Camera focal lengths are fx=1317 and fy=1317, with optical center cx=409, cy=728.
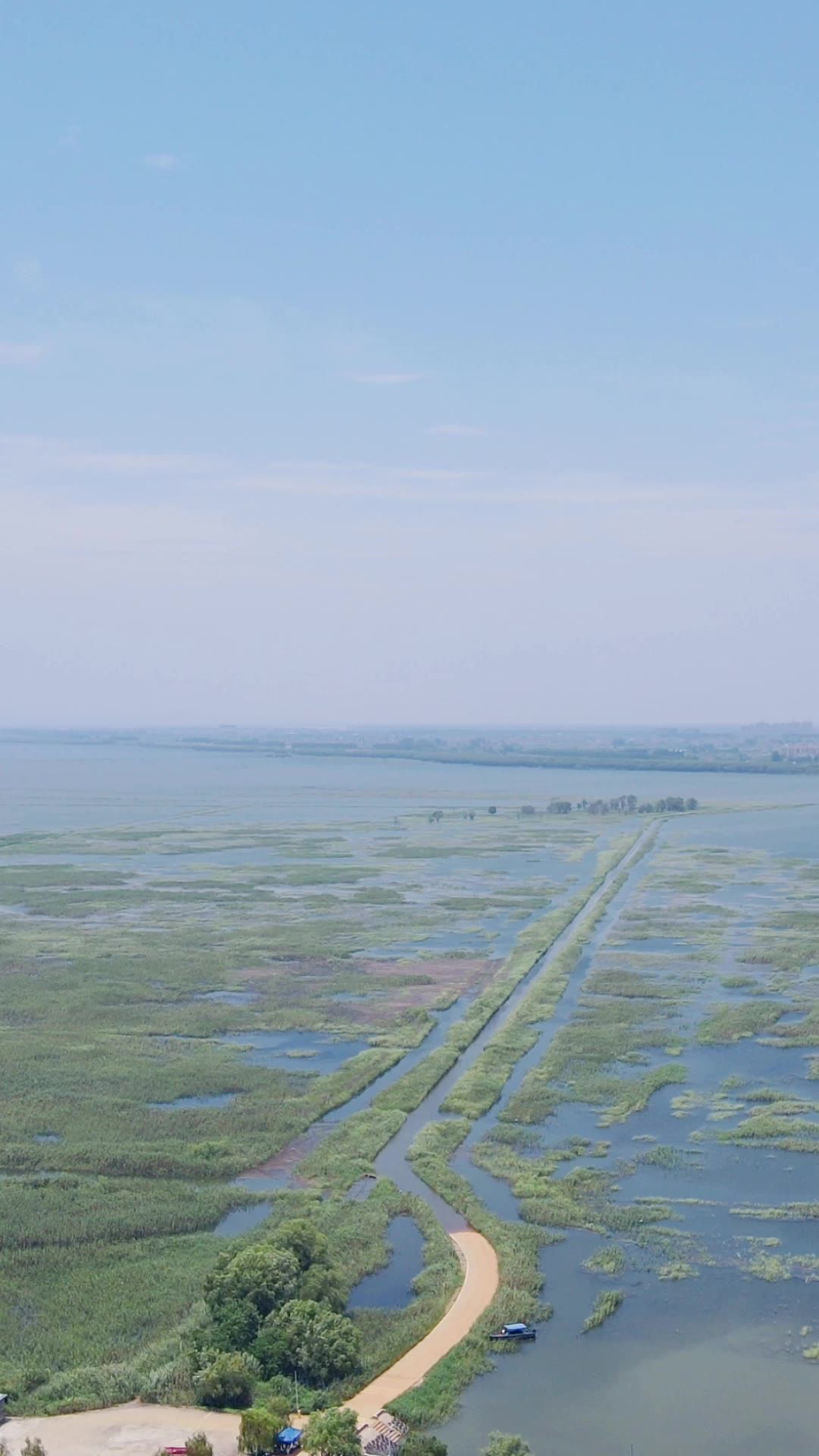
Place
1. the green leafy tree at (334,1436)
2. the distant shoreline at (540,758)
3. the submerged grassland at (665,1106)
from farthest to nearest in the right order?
the distant shoreline at (540,758) → the submerged grassland at (665,1106) → the green leafy tree at (334,1436)

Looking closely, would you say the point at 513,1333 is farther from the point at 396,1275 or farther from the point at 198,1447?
the point at 198,1447

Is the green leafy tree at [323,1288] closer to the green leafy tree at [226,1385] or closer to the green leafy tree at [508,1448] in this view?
the green leafy tree at [226,1385]

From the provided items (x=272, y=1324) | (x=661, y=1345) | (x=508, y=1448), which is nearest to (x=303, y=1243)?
(x=272, y=1324)

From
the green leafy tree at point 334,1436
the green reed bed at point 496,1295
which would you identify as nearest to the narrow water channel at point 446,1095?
the green reed bed at point 496,1295

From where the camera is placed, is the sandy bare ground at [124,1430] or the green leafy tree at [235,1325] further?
the green leafy tree at [235,1325]

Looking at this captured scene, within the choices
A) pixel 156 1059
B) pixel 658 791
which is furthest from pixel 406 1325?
pixel 658 791

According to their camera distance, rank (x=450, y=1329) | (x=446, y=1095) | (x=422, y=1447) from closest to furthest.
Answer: (x=422, y=1447), (x=450, y=1329), (x=446, y=1095)
